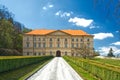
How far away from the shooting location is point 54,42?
10650 centimetres

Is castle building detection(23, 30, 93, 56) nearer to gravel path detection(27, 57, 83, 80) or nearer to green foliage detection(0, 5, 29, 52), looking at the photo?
green foliage detection(0, 5, 29, 52)

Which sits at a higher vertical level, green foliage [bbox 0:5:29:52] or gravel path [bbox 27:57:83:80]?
green foliage [bbox 0:5:29:52]

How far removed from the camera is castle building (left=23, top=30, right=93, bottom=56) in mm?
105438

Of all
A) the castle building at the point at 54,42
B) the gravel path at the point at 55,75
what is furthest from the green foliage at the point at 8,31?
the gravel path at the point at 55,75

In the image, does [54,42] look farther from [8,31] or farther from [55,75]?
[55,75]

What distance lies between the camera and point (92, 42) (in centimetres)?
10631

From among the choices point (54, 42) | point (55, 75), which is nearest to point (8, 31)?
point (54, 42)

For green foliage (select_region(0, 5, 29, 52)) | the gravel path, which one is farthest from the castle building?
the gravel path

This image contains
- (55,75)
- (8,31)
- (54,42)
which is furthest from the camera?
(54,42)

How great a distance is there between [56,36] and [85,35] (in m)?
12.4

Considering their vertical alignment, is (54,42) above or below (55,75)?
above

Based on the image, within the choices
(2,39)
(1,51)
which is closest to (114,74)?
(1,51)

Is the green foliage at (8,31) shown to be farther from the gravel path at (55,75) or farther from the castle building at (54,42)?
the gravel path at (55,75)

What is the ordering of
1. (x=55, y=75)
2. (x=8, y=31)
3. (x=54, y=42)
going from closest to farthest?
(x=55, y=75)
(x=8, y=31)
(x=54, y=42)
